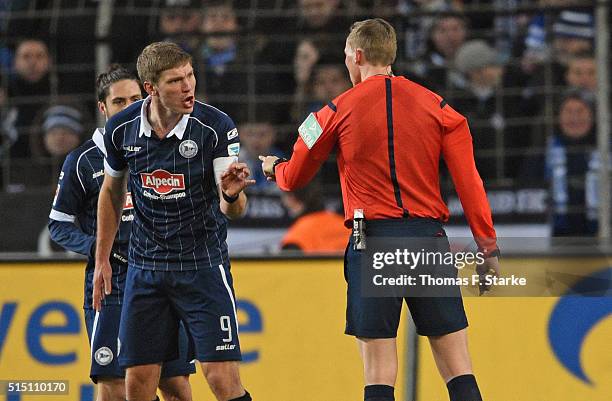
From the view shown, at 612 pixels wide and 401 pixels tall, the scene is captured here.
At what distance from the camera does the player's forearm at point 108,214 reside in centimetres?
606

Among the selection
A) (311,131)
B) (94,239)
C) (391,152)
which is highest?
(311,131)

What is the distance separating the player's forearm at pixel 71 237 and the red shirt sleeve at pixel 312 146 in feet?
3.82

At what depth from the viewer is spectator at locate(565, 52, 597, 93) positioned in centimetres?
972

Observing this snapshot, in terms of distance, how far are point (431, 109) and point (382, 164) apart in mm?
315

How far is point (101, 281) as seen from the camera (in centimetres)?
615

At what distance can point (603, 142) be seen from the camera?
31.4 feet

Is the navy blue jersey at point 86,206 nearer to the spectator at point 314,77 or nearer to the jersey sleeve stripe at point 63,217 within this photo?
the jersey sleeve stripe at point 63,217

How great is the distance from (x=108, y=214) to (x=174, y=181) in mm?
413

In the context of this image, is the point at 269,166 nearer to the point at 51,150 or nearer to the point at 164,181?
the point at 164,181

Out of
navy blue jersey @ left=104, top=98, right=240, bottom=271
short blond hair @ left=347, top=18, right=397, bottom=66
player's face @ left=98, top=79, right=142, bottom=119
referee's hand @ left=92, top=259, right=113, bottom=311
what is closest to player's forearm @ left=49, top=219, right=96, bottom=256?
referee's hand @ left=92, top=259, right=113, bottom=311

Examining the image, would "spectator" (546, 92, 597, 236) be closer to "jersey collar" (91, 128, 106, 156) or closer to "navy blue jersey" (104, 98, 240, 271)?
"navy blue jersey" (104, 98, 240, 271)

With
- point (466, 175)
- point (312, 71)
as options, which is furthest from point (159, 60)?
point (312, 71)

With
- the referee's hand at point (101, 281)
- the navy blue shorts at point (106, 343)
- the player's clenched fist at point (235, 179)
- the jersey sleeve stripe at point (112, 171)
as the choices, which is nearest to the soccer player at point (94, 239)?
the navy blue shorts at point (106, 343)

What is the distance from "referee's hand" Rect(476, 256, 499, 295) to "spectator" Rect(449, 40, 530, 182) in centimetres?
394
